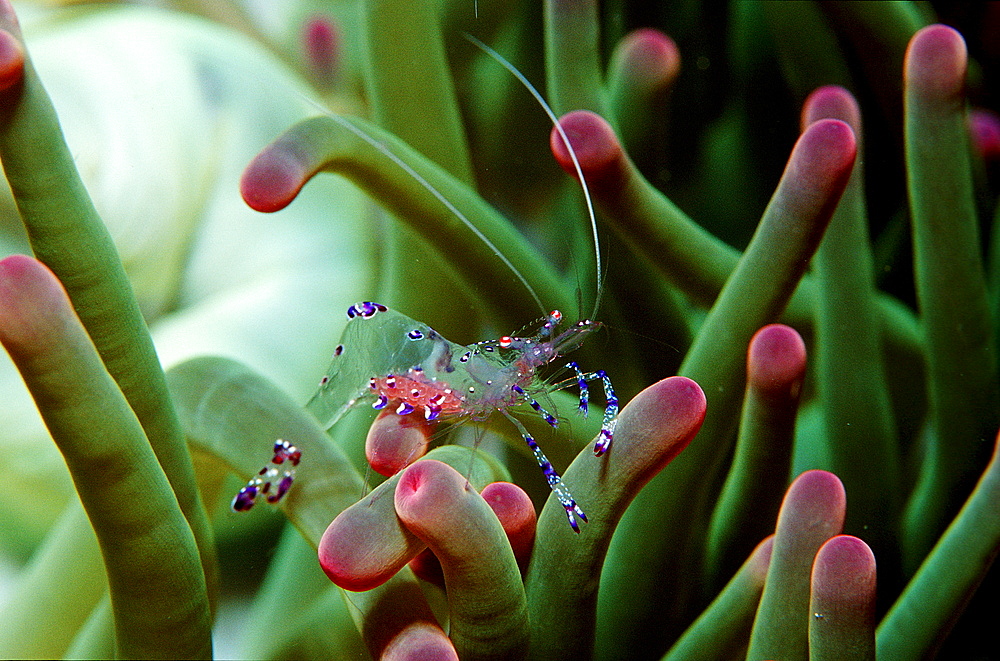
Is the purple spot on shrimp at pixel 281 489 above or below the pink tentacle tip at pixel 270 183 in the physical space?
below

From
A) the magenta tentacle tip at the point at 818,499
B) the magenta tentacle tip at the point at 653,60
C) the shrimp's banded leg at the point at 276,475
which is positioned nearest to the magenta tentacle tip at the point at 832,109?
the magenta tentacle tip at the point at 653,60

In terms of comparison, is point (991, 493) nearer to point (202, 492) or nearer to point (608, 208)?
point (608, 208)

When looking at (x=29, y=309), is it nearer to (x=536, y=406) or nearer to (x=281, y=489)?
(x=281, y=489)

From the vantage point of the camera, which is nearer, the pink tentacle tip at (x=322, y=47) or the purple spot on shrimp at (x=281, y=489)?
the purple spot on shrimp at (x=281, y=489)

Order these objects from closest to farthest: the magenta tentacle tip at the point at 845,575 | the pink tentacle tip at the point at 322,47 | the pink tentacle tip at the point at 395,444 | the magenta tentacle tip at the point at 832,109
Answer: the magenta tentacle tip at the point at 845,575, the pink tentacle tip at the point at 395,444, the magenta tentacle tip at the point at 832,109, the pink tentacle tip at the point at 322,47

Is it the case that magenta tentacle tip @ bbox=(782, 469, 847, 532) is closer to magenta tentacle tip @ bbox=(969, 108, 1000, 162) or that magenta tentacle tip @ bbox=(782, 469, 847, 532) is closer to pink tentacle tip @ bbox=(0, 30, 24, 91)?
pink tentacle tip @ bbox=(0, 30, 24, 91)

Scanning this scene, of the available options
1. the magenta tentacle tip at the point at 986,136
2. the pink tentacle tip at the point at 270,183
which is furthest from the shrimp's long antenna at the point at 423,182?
the magenta tentacle tip at the point at 986,136

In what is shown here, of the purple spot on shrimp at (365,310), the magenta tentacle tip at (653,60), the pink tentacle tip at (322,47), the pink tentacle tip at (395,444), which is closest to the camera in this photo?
the pink tentacle tip at (395,444)

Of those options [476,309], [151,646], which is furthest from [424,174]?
[151,646]

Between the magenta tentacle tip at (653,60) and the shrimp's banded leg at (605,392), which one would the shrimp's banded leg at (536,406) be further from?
the magenta tentacle tip at (653,60)

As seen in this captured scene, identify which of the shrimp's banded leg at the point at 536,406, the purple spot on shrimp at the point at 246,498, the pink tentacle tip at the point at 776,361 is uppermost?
the pink tentacle tip at the point at 776,361
